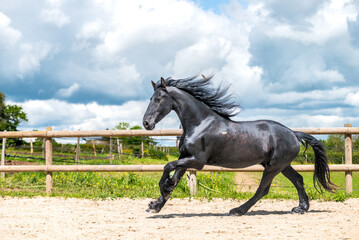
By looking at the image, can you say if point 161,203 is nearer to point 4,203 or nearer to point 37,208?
point 37,208

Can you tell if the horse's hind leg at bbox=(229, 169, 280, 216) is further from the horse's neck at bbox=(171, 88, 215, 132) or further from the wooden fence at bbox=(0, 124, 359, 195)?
the wooden fence at bbox=(0, 124, 359, 195)

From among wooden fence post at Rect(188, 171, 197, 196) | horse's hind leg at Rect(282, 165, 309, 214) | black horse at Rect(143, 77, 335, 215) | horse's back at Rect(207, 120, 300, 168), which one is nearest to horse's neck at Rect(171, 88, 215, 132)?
black horse at Rect(143, 77, 335, 215)

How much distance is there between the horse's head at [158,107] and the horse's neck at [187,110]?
11cm

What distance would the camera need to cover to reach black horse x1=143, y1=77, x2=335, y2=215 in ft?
16.3

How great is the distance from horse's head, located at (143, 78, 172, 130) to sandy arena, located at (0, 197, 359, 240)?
131 centimetres

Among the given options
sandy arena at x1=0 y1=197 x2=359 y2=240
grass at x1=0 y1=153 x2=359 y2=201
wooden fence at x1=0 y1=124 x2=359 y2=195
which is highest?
wooden fence at x1=0 y1=124 x2=359 y2=195

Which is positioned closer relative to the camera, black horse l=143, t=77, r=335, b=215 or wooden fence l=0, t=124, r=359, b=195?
black horse l=143, t=77, r=335, b=215

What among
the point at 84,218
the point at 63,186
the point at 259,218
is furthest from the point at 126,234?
the point at 63,186

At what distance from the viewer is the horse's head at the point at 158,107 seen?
4938mm

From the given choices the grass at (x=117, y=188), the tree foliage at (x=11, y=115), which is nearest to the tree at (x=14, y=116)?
the tree foliage at (x=11, y=115)

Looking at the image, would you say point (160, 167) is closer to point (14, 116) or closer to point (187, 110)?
point (187, 110)

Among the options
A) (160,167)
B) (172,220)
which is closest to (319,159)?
(172,220)

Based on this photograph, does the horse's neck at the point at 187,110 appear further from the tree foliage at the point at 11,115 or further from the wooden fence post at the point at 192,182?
the tree foliage at the point at 11,115

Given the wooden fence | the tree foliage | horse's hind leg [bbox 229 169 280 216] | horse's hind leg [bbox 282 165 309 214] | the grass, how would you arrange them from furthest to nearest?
the tree foliage, the wooden fence, the grass, horse's hind leg [bbox 282 165 309 214], horse's hind leg [bbox 229 169 280 216]
